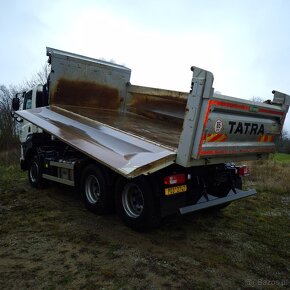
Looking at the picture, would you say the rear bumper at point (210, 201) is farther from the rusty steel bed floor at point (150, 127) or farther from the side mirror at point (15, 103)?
the side mirror at point (15, 103)

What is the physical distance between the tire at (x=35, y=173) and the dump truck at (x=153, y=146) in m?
0.02

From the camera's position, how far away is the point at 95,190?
600 centimetres

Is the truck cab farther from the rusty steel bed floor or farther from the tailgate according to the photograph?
the tailgate

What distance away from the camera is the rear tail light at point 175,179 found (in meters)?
4.76

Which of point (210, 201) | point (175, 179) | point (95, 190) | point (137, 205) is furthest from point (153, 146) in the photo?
point (95, 190)

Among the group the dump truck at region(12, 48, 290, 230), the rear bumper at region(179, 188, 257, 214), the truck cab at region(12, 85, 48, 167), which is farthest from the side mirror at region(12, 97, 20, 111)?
the rear bumper at region(179, 188, 257, 214)

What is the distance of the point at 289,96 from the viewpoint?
228 inches

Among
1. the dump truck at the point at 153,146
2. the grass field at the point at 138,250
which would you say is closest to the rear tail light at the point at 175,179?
the dump truck at the point at 153,146

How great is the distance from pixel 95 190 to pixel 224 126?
2.50 meters

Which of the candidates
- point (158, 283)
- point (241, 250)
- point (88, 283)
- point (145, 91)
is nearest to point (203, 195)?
point (241, 250)

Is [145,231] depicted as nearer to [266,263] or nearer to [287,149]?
[266,263]

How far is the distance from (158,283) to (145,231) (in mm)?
1431

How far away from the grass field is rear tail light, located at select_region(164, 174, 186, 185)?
843 mm

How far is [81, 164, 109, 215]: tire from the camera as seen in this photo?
5609 mm
